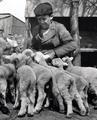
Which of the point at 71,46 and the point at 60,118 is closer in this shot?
the point at 60,118

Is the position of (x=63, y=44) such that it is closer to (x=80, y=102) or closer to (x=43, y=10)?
(x=43, y=10)

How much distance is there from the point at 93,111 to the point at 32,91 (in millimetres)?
681

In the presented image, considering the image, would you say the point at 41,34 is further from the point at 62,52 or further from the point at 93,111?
the point at 93,111

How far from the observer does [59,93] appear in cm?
249

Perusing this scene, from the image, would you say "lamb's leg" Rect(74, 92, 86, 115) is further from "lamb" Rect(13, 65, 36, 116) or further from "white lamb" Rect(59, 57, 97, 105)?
"lamb" Rect(13, 65, 36, 116)

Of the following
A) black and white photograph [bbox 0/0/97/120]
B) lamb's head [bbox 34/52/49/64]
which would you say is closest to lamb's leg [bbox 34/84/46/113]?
black and white photograph [bbox 0/0/97/120]

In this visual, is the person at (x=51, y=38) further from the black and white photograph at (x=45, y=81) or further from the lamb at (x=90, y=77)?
the lamb at (x=90, y=77)

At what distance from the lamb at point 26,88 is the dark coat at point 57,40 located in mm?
909

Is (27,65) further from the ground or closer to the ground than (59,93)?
further from the ground

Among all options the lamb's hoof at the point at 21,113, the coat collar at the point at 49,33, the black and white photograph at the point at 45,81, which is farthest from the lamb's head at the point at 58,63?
the lamb's hoof at the point at 21,113

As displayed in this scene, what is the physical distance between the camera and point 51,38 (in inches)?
131

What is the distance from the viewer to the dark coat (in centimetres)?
330

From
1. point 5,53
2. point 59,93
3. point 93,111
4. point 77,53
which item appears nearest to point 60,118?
point 59,93

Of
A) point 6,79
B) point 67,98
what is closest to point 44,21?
point 6,79
